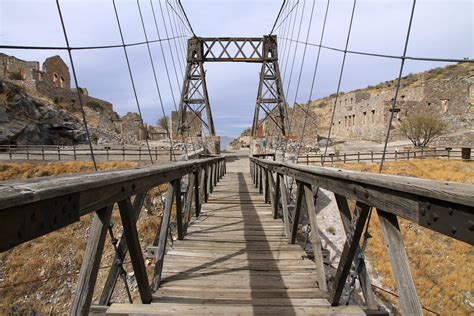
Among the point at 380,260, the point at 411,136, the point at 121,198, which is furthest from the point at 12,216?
the point at 411,136

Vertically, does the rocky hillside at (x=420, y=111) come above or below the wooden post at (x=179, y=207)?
above

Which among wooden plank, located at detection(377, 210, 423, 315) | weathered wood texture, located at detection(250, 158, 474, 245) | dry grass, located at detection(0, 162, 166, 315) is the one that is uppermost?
weathered wood texture, located at detection(250, 158, 474, 245)

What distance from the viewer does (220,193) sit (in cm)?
779

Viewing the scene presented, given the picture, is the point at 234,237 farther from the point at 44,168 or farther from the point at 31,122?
the point at 31,122

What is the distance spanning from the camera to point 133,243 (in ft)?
6.36

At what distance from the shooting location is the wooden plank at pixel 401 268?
1.30 metres

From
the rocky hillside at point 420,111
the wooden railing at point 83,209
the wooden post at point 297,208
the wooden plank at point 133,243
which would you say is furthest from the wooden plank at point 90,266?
the rocky hillside at point 420,111

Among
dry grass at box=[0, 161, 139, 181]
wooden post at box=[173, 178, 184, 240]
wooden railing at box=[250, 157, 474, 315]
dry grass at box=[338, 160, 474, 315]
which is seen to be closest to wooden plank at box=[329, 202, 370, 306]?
wooden railing at box=[250, 157, 474, 315]

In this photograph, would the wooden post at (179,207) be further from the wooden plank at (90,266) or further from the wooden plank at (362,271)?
the wooden plank at (362,271)

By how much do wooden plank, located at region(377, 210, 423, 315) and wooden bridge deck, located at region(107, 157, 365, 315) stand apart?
892 millimetres

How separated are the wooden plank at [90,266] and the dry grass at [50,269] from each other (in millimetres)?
5211

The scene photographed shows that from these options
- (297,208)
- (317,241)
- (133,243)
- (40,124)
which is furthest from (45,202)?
(40,124)

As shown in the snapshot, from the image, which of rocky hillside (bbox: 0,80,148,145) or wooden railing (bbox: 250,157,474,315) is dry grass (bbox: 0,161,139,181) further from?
wooden railing (bbox: 250,157,474,315)

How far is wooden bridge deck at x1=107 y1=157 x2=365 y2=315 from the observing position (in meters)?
A: 2.23
